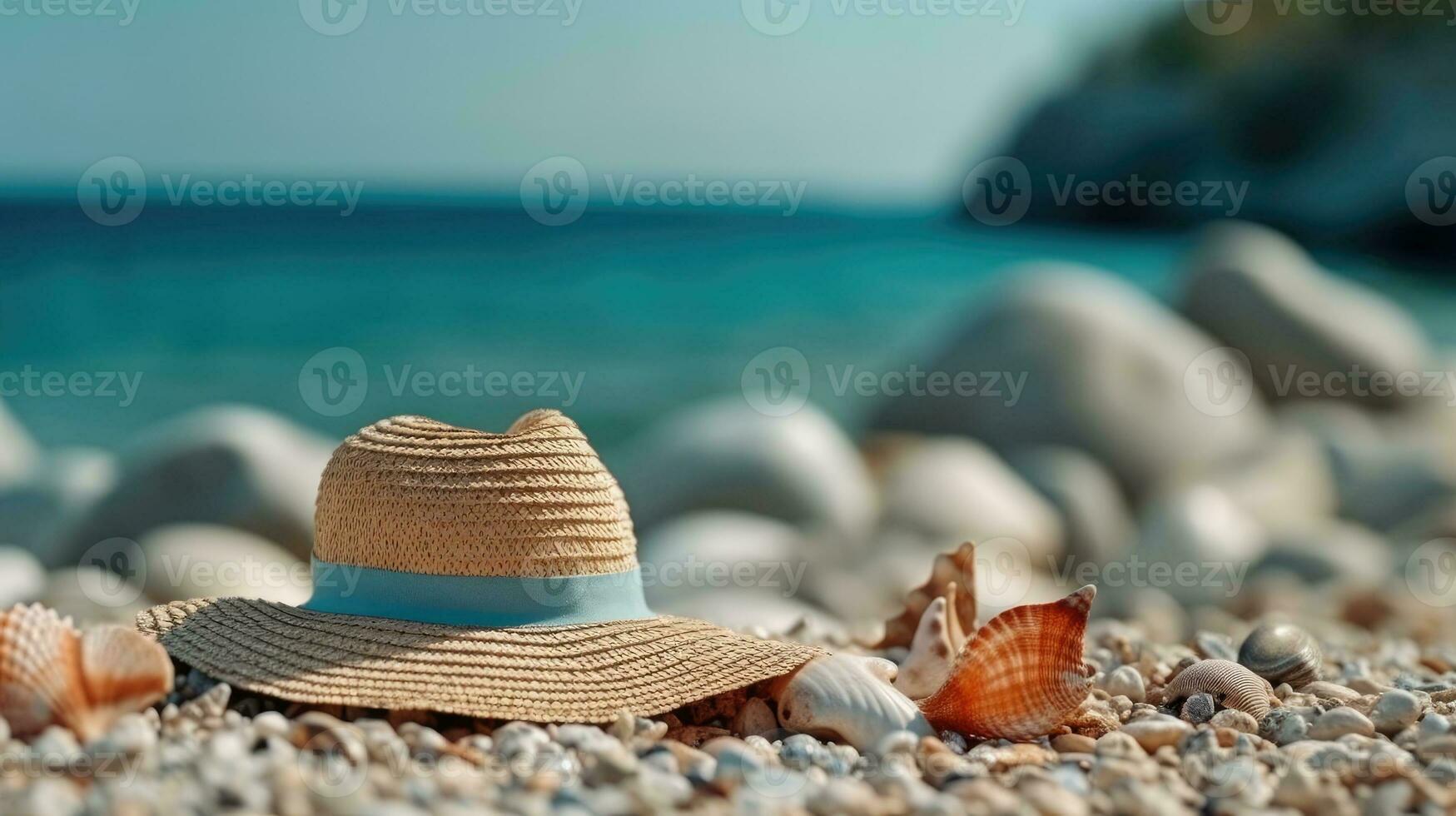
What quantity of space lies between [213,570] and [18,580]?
32.2 inches

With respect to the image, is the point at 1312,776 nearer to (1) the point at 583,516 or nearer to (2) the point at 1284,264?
(1) the point at 583,516

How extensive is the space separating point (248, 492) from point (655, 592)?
2.46 metres

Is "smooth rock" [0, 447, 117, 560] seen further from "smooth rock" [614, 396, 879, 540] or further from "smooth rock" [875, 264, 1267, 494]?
"smooth rock" [875, 264, 1267, 494]

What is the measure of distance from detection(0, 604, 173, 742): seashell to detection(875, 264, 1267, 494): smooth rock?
7.89 metres

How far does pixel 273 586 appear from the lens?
5914 mm

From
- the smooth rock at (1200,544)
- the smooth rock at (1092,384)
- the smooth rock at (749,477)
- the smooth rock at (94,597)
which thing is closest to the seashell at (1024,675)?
the smooth rock at (94,597)

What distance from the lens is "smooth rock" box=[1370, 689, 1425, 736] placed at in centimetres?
325

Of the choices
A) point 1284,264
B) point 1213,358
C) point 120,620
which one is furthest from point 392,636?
point 1284,264

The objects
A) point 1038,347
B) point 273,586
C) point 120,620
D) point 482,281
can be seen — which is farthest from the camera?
point 482,281

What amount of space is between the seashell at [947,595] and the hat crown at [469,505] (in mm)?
1085

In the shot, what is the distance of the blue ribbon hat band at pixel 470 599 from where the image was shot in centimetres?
325

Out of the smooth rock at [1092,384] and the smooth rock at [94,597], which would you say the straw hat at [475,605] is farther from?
the smooth rock at [1092,384]

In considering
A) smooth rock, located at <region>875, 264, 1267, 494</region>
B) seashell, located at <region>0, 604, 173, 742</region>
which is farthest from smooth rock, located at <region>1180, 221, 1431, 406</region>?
seashell, located at <region>0, 604, 173, 742</region>

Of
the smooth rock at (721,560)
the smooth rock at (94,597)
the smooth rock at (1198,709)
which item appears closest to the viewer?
the smooth rock at (1198,709)
